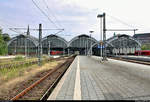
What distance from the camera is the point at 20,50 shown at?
9106 centimetres

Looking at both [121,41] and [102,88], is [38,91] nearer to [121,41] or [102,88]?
[102,88]

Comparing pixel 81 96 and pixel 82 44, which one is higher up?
pixel 82 44

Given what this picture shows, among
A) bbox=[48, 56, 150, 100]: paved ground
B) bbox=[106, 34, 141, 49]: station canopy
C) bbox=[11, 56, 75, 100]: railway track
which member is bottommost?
bbox=[11, 56, 75, 100]: railway track

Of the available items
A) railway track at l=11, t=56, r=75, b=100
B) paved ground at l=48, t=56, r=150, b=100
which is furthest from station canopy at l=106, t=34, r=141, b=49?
railway track at l=11, t=56, r=75, b=100

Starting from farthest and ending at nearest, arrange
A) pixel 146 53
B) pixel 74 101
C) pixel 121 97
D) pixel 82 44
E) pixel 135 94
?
pixel 82 44 < pixel 146 53 < pixel 135 94 < pixel 121 97 < pixel 74 101

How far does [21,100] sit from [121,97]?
3952mm

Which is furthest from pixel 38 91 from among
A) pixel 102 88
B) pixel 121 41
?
pixel 121 41

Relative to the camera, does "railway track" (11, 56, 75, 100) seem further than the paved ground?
Yes

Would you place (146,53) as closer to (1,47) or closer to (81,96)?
(1,47)

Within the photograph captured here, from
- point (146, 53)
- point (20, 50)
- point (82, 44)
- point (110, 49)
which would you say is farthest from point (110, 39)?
point (20, 50)

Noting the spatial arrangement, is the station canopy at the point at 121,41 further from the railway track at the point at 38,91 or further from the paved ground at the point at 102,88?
the railway track at the point at 38,91

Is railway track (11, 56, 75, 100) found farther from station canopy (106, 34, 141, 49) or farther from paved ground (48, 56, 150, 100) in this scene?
station canopy (106, 34, 141, 49)

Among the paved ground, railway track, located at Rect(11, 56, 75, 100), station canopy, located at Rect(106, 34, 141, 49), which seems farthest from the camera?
station canopy, located at Rect(106, 34, 141, 49)

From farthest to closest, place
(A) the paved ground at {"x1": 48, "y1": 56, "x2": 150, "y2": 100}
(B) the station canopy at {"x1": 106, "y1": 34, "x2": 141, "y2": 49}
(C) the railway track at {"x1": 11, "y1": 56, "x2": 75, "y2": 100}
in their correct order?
(B) the station canopy at {"x1": 106, "y1": 34, "x2": 141, "y2": 49} → (C) the railway track at {"x1": 11, "y1": 56, "x2": 75, "y2": 100} → (A) the paved ground at {"x1": 48, "y1": 56, "x2": 150, "y2": 100}
